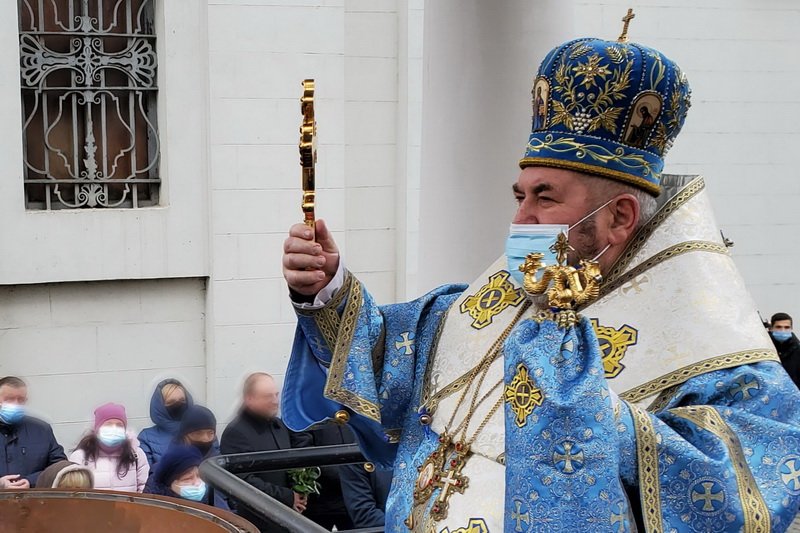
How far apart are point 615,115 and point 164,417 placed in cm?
476

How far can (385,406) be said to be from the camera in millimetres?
3006

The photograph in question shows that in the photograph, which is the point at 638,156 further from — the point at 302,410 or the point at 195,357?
the point at 195,357

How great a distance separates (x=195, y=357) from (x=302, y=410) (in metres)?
5.35

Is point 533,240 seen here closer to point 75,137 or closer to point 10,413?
point 10,413

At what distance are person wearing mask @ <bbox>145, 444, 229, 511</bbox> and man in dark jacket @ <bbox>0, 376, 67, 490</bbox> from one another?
0.72m

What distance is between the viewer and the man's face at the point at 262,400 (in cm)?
650

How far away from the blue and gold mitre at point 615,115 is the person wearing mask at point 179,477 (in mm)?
3644

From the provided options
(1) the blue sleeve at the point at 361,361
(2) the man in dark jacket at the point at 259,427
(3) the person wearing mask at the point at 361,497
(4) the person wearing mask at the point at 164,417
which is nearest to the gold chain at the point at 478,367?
(1) the blue sleeve at the point at 361,361

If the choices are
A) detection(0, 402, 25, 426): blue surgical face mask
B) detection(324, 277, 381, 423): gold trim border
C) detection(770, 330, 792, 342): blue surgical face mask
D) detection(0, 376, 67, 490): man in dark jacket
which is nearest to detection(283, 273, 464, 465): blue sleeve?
detection(324, 277, 381, 423): gold trim border

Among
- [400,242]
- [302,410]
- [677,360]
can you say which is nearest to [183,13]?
[400,242]

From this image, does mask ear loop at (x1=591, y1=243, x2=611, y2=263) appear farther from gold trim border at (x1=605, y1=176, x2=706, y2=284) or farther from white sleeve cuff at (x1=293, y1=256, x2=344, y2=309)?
white sleeve cuff at (x1=293, y1=256, x2=344, y2=309)

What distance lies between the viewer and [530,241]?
2.58 metres

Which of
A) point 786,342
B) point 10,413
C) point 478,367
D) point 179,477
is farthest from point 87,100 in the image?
point 478,367

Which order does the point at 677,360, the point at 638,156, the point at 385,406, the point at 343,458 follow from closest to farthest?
the point at 677,360, the point at 638,156, the point at 385,406, the point at 343,458
